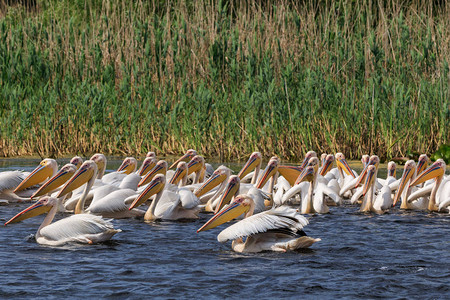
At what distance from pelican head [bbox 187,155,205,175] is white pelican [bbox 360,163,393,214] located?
207 cm

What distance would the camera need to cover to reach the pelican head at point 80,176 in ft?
25.6

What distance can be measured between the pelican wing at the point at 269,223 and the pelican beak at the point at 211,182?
256 cm

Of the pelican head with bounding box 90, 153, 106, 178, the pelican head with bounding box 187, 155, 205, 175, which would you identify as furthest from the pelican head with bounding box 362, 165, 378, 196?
the pelican head with bounding box 90, 153, 106, 178

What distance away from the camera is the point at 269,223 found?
18.4 feet

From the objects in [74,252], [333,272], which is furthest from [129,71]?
[333,272]

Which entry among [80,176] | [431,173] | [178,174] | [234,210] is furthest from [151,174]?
[431,173]

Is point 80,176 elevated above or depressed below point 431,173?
above

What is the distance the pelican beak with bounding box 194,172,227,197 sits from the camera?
8320 millimetres

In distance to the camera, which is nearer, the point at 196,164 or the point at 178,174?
the point at 178,174

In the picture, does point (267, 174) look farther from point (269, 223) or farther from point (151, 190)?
point (269, 223)

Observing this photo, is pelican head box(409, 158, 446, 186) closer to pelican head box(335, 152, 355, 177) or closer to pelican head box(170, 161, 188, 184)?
pelican head box(335, 152, 355, 177)

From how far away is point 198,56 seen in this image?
11.9 meters

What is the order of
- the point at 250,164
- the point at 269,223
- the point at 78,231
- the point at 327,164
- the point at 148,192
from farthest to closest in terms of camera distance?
1. the point at 327,164
2. the point at 250,164
3. the point at 148,192
4. the point at 78,231
5. the point at 269,223

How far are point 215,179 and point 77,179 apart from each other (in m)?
1.39
